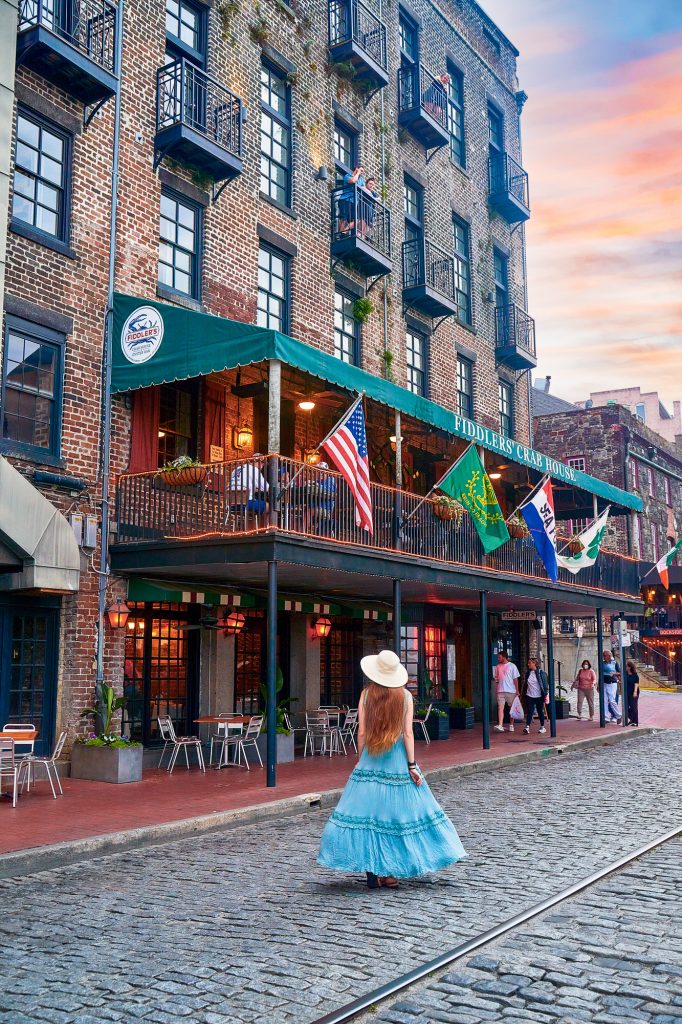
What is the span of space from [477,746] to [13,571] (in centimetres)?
972

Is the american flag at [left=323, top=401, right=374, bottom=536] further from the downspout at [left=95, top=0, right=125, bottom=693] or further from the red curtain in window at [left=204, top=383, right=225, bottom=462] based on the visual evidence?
the downspout at [left=95, top=0, right=125, bottom=693]

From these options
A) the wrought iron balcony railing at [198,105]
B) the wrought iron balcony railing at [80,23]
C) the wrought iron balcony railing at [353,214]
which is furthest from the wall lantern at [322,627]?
the wrought iron balcony railing at [80,23]

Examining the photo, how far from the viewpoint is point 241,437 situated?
16.8 m

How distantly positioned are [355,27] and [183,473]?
41.5ft

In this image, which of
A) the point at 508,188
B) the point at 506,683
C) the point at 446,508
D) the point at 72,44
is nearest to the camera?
the point at 72,44

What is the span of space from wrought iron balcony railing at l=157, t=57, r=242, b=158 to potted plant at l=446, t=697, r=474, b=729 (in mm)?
13275

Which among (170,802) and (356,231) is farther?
(356,231)

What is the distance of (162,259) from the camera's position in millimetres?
15891

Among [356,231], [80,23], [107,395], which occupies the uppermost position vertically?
[80,23]

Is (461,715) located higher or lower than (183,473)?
lower

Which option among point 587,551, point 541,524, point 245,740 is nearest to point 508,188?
point 587,551

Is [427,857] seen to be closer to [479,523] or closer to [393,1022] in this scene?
[393,1022]

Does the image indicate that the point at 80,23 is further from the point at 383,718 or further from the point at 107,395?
the point at 383,718

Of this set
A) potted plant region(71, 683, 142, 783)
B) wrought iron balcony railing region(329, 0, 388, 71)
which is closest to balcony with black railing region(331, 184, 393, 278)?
wrought iron balcony railing region(329, 0, 388, 71)
